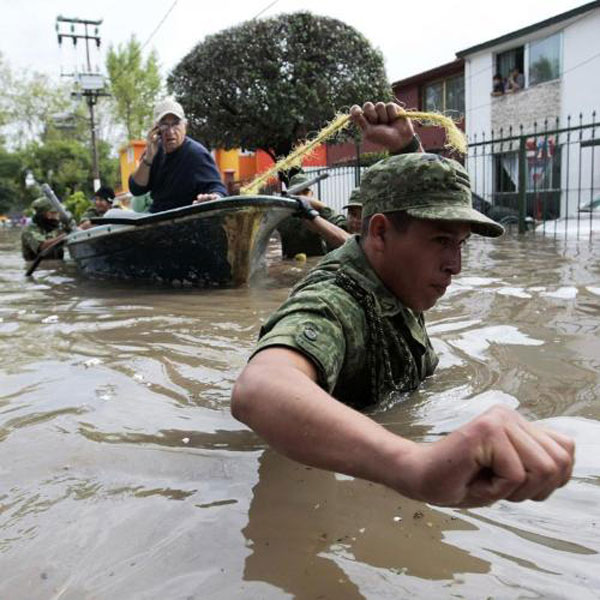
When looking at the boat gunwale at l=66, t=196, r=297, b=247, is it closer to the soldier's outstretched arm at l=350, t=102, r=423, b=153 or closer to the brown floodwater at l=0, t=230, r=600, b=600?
the brown floodwater at l=0, t=230, r=600, b=600

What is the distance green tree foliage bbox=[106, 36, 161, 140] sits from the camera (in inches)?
1487

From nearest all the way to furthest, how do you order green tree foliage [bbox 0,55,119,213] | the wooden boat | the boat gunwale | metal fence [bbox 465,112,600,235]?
the boat gunwale
the wooden boat
metal fence [bbox 465,112,600,235]
green tree foliage [bbox 0,55,119,213]

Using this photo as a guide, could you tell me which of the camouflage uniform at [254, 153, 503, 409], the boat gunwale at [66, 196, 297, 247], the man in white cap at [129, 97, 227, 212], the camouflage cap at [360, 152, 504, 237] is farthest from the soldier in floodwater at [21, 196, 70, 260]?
the camouflage cap at [360, 152, 504, 237]

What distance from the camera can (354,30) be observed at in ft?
47.6

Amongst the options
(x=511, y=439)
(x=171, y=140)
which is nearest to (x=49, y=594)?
(x=511, y=439)

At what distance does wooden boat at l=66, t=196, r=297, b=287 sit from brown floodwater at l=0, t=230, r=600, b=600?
1.98 m

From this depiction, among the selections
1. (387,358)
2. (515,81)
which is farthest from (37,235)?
(515,81)

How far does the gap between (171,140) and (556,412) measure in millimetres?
4655

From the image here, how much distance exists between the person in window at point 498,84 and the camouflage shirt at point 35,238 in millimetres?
12779

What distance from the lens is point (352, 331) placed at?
172 centimetres

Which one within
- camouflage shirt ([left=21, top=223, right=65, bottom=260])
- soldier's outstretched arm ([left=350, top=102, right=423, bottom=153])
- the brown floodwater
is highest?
soldier's outstretched arm ([left=350, top=102, right=423, bottom=153])

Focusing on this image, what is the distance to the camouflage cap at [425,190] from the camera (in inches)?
67.5

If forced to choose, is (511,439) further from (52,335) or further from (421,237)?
(52,335)

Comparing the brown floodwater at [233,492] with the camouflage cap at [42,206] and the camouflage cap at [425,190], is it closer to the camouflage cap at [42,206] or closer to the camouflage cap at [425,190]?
the camouflage cap at [425,190]
